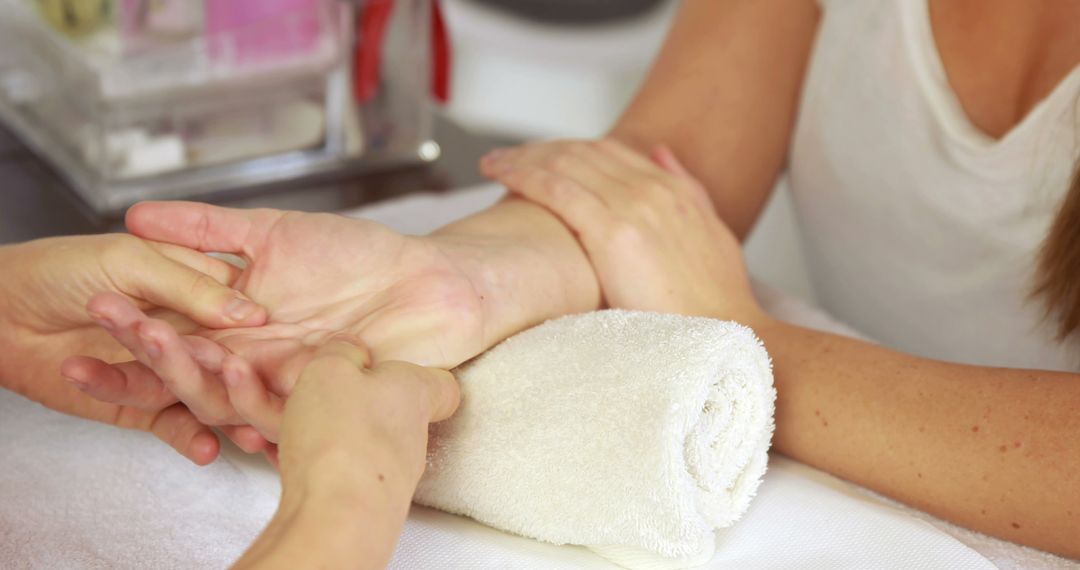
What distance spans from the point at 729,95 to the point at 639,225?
0.74 feet

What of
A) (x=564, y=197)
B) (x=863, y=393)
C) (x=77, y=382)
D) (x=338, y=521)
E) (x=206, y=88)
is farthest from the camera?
(x=206, y=88)

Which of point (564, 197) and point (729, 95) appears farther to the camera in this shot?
point (729, 95)

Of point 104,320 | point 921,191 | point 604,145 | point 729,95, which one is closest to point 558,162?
point 604,145

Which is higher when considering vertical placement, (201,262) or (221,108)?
(201,262)

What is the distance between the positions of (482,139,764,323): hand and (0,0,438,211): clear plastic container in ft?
1.04

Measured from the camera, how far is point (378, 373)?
0.57 meters

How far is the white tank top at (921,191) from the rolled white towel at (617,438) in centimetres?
31

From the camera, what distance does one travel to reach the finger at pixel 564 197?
2.61ft

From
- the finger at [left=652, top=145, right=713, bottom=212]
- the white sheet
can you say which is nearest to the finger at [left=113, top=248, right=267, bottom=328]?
the white sheet

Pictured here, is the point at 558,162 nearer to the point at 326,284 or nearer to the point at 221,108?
the point at 326,284

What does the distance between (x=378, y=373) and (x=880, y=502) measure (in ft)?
1.04

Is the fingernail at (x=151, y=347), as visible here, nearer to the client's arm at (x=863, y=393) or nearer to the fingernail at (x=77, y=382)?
the fingernail at (x=77, y=382)

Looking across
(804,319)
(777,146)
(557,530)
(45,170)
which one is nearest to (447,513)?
(557,530)

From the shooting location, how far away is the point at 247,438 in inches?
25.4
